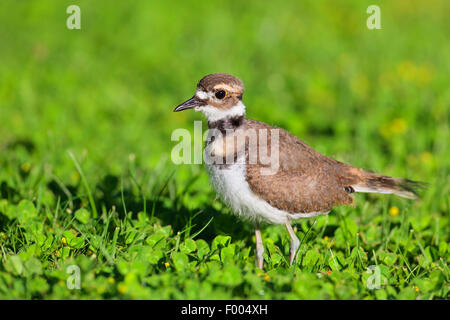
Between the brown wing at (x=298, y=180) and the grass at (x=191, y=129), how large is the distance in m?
0.42

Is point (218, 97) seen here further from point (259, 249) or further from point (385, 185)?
point (385, 185)

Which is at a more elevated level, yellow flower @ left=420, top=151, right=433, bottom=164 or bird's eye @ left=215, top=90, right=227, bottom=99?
bird's eye @ left=215, top=90, right=227, bottom=99

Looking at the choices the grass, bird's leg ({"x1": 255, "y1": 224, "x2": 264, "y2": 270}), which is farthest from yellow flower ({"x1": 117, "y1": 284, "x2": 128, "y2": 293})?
bird's leg ({"x1": 255, "y1": 224, "x2": 264, "y2": 270})

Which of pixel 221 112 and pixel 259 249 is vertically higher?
pixel 221 112

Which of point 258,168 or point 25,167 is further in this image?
point 25,167

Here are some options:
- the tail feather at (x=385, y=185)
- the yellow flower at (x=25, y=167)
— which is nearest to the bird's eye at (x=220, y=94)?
the tail feather at (x=385, y=185)

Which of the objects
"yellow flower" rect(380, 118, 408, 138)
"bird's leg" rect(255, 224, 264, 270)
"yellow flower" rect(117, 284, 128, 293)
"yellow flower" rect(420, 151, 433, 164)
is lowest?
"bird's leg" rect(255, 224, 264, 270)

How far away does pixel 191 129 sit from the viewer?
7957mm

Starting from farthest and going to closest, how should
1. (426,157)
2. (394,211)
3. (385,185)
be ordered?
(426,157), (394,211), (385,185)

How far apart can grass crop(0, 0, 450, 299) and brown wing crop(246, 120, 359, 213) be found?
0.42 meters

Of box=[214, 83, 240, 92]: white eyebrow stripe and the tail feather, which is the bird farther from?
the tail feather

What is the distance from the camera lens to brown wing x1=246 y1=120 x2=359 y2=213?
4336mm

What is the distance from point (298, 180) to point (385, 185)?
3.00 ft

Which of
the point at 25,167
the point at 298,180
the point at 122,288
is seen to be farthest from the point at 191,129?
the point at 122,288
